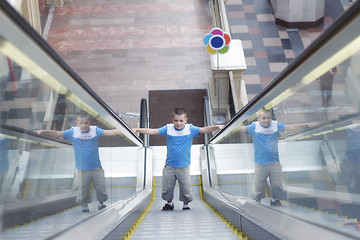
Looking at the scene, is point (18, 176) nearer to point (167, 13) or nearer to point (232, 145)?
point (232, 145)

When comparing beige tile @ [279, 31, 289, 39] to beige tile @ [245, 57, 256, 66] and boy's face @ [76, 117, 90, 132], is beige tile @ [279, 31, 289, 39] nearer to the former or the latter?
beige tile @ [245, 57, 256, 66]

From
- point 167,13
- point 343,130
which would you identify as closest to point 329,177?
point 343,130

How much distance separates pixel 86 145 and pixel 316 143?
5.12ft

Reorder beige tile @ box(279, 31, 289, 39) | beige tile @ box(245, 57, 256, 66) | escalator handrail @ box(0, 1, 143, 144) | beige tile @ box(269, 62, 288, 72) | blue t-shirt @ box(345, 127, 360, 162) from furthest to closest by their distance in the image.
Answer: beige tile @ box(279, 31, 289, 39), beige tile @ box(245, 57, 256, 66), beige tile @ box(269, 62, 288, 72), blue t-shirt @ box(345, 127, 360, 162), escalator handrail @ box(0, 1, 143, 144)

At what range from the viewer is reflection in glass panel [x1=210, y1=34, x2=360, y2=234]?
1976mm

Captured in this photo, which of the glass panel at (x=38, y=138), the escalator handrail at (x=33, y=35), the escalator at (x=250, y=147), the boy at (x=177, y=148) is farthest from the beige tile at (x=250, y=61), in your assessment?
the escalator handrail at (x=33, y=35)

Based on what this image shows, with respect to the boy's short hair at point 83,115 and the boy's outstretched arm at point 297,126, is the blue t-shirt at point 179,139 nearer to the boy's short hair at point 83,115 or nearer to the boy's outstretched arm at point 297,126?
the boy's short hair at point 83,115

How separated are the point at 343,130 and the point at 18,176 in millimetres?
1518

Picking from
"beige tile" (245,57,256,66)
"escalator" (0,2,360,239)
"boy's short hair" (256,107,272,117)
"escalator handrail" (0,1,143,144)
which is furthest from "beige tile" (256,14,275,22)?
"escalator handrail" (0,1,143,144)

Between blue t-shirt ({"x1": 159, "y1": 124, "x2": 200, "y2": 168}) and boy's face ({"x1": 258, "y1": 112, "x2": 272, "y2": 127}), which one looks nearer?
boy's face ({"x1": 258, "y1": 112, "x2": 272, "y2": 127})

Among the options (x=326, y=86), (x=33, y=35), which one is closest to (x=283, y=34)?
(x=326, y=86)

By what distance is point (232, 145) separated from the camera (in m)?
4.69

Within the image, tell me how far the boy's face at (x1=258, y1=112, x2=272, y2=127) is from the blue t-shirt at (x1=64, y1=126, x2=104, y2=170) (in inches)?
48.8

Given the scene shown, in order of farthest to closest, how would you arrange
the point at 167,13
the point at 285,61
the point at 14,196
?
the point at 167,13
the point at 285,61
the point at 14,196
